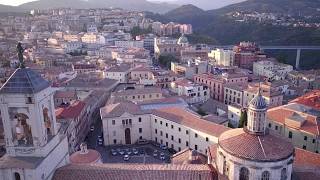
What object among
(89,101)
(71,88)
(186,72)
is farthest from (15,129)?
(186,72)

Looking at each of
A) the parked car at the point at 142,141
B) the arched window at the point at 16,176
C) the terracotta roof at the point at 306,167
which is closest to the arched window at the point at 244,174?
the terracotta roof at the point at 306,167

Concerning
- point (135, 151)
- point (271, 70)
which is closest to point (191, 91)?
point (135, 151)

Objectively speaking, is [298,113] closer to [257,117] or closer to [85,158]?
[257,117]

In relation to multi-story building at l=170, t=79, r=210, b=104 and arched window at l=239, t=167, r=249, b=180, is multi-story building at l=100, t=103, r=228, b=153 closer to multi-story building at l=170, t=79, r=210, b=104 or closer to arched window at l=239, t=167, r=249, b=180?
multi-story building at l=170, t=79, r=210, b=104

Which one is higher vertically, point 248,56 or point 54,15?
point 54,15

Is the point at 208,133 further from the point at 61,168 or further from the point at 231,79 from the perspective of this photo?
the point at 231,79

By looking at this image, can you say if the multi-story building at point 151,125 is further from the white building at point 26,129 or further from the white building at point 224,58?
the white building at point 224,58
